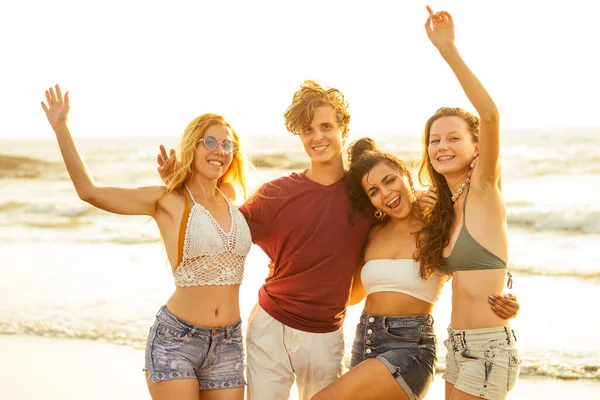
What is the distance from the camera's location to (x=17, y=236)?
17156 mm

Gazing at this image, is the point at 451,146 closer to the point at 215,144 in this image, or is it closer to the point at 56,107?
the point at 215,144

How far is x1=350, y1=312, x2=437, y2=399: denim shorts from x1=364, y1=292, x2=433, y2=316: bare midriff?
0.04m

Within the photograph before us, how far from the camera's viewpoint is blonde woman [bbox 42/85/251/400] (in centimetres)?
491

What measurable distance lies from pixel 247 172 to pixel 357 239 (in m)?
0.97

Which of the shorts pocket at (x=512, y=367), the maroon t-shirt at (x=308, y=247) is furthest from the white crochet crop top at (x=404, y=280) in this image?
the shorts pocket at (x=512, y=367)

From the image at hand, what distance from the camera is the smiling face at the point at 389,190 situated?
5.30 m

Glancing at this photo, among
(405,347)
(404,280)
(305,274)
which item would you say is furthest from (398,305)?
(305,274)

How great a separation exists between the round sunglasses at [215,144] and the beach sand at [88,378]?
10.2 feet

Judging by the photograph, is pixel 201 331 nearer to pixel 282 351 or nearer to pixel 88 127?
pixel 282 351

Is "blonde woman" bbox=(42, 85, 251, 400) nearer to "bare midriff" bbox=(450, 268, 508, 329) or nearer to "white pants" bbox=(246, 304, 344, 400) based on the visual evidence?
"white pants" bbox=(246, 304, 344, 400)

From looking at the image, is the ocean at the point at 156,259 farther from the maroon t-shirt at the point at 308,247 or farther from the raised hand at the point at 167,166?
the raised hand at the point at 167,166

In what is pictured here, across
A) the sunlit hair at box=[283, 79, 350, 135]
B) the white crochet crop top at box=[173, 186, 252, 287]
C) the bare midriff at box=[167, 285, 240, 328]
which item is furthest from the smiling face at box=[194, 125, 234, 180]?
the bare midriff at box=[167, 285, 240, 328]

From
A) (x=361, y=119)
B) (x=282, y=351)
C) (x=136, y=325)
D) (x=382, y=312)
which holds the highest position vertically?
(x=361, y=119)

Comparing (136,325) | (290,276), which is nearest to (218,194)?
(290,276)
